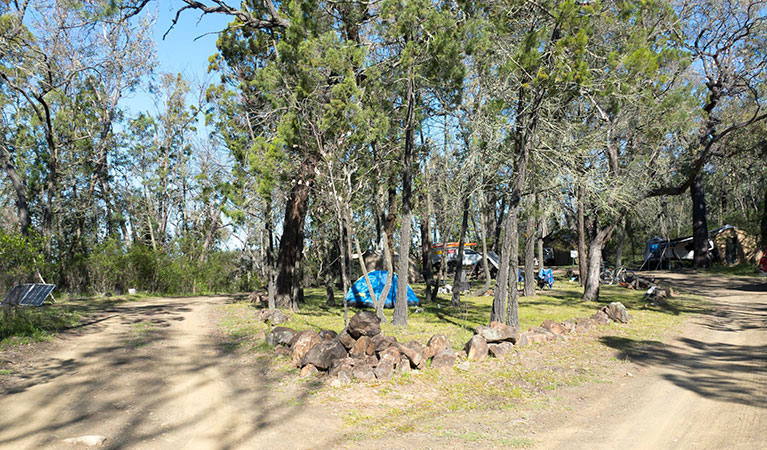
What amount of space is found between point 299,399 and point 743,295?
17.3m

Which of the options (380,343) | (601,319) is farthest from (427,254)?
(380,343)

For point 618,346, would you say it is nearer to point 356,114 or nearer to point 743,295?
point 356,114

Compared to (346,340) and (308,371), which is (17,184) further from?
(346,340)

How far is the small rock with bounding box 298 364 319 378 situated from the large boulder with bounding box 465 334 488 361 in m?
2.56

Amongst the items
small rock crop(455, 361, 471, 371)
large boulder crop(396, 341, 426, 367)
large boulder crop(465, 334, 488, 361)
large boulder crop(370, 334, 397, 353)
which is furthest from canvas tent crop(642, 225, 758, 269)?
large boulder crop(370, 334, 397, 353)

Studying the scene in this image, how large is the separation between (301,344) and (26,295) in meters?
6.35

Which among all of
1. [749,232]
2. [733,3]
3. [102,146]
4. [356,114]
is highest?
[733,3]

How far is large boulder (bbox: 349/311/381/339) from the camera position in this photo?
7.16 meters

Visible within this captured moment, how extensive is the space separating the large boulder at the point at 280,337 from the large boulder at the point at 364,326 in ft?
5.28

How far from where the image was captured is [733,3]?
17.9 metres

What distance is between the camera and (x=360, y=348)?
23.3ft

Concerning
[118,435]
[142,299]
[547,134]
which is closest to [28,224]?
[142,299]

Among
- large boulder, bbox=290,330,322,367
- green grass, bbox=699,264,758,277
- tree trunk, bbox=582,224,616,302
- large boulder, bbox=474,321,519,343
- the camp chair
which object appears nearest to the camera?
large boulder, bbox=290,330,322,367

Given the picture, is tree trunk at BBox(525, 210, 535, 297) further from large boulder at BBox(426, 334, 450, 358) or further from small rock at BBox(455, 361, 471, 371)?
small rock at BBox(455, 361, 471, 371)
